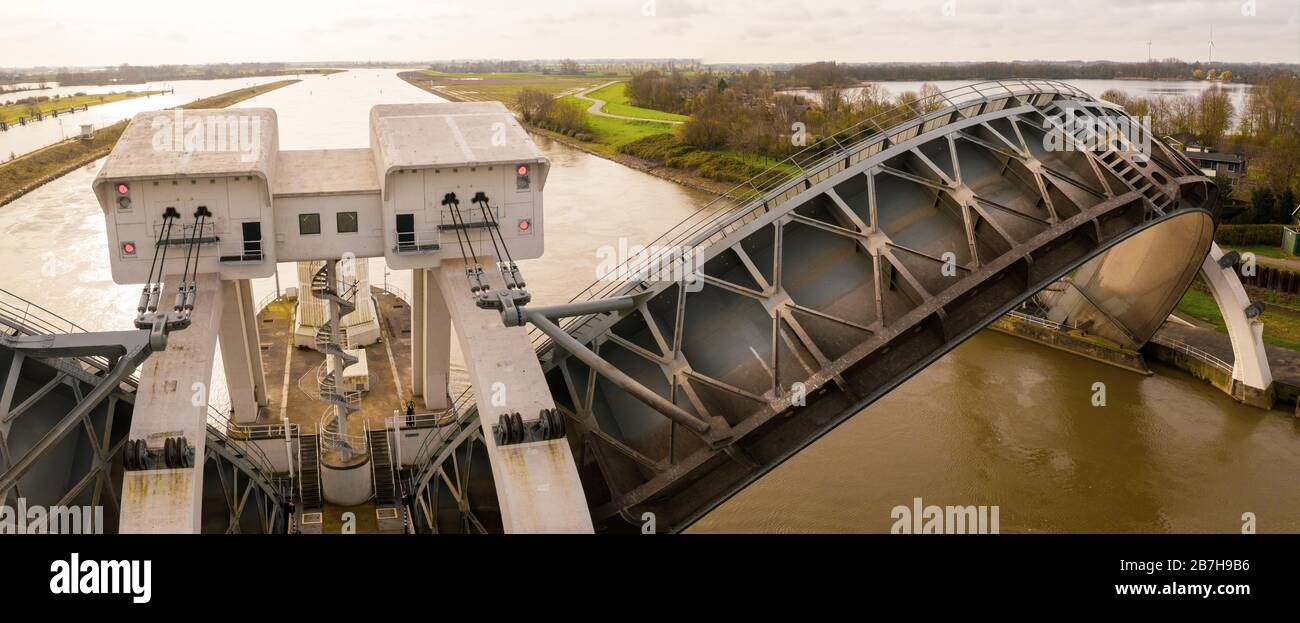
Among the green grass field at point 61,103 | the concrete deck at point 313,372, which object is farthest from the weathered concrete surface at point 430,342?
the green grass field at point 61,103

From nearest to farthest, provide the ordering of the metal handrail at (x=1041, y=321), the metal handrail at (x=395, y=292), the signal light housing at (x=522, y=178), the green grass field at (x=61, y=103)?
the signal light housing at (x=522, y=178), the metal handrail at (x=1041, y=321), the metal handrail at (x=395, y=292), the green grass field at (x=61, y=103)

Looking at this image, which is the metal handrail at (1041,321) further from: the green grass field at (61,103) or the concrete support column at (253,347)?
the green grass field at (61,103)

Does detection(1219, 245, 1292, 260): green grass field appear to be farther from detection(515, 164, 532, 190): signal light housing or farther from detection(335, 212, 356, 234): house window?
detection(335, 212, 356, 234): house window

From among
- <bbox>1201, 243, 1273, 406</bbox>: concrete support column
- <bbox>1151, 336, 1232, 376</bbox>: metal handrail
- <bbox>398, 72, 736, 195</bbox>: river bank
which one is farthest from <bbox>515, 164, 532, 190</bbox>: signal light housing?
<bbox>398, 72, 736, 195</bbox>: river bank

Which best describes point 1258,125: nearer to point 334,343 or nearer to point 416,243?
point 416,243

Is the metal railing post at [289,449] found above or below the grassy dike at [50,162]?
below
